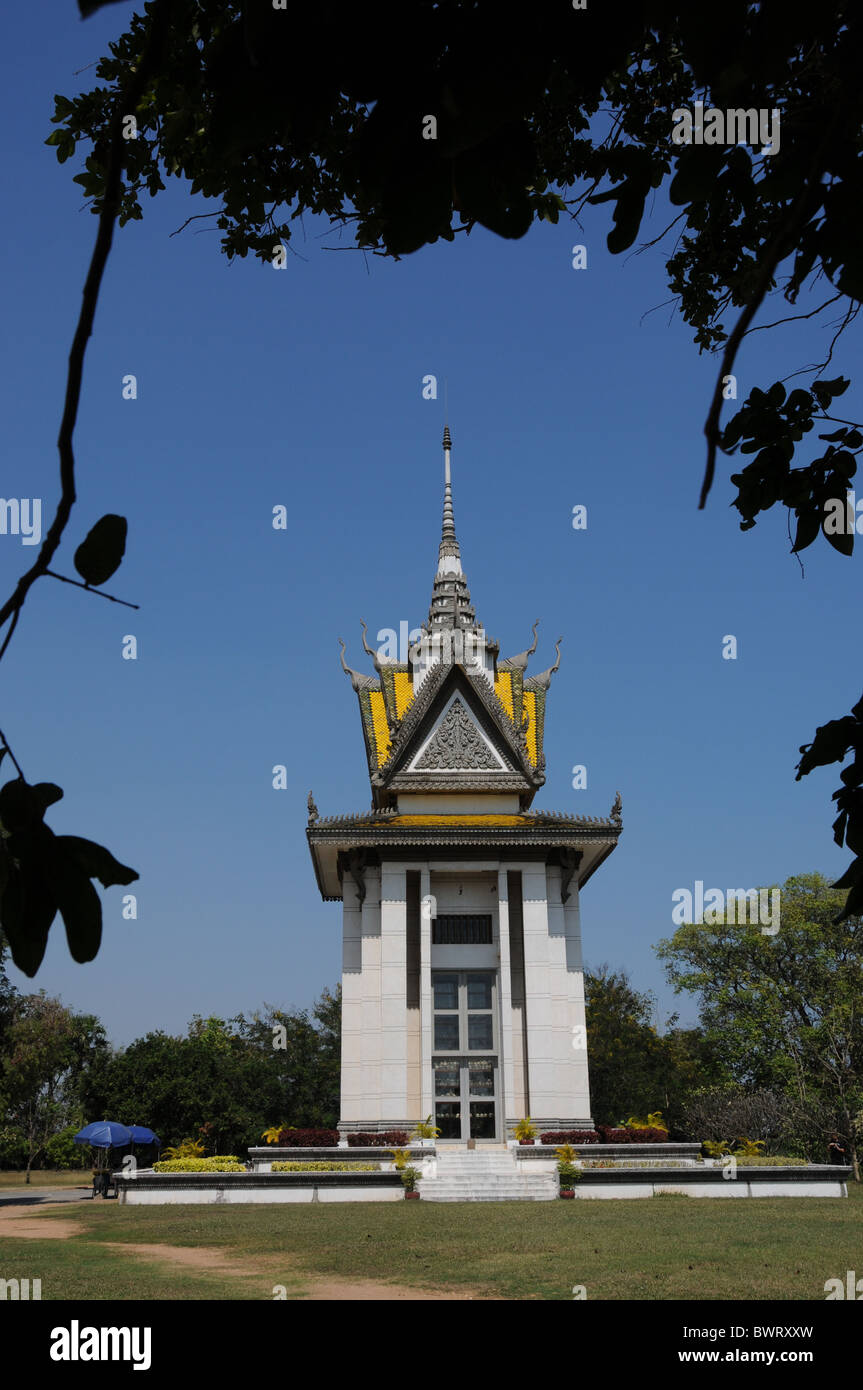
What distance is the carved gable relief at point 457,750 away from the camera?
24656mm

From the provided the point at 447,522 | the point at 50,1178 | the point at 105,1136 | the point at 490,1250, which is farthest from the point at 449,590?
the point at 50,1178

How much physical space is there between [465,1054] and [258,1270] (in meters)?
14.0

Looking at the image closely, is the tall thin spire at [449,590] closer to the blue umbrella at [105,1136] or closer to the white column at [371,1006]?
the white column at [371,1006]

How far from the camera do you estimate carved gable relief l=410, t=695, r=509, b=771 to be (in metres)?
24.7

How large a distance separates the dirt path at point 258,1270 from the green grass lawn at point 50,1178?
20.0m

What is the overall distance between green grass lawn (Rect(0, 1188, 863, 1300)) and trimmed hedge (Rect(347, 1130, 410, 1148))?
4881 millimetres

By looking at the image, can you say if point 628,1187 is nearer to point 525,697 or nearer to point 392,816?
point 392,816

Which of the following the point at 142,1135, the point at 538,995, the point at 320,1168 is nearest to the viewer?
the point at 320,1168

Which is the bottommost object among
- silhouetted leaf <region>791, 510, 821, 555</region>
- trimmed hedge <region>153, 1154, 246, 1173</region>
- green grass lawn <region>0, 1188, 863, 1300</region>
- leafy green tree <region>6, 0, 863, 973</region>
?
trimmed hedge <region>153, 1154, 246, 1173</region>

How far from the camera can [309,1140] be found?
68.4ft

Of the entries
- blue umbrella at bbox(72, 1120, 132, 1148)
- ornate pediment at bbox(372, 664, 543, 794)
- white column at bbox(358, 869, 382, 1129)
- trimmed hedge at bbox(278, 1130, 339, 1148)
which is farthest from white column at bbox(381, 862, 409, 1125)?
blue umbrella at bbox(72, 1120, 132, 1148)

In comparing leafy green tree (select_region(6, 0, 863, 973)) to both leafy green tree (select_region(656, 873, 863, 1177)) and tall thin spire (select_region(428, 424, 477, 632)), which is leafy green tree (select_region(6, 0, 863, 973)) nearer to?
tall thin spire (select_region(428, 424, 477, 632))

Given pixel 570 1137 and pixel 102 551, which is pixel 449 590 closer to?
pixel 570 1137
